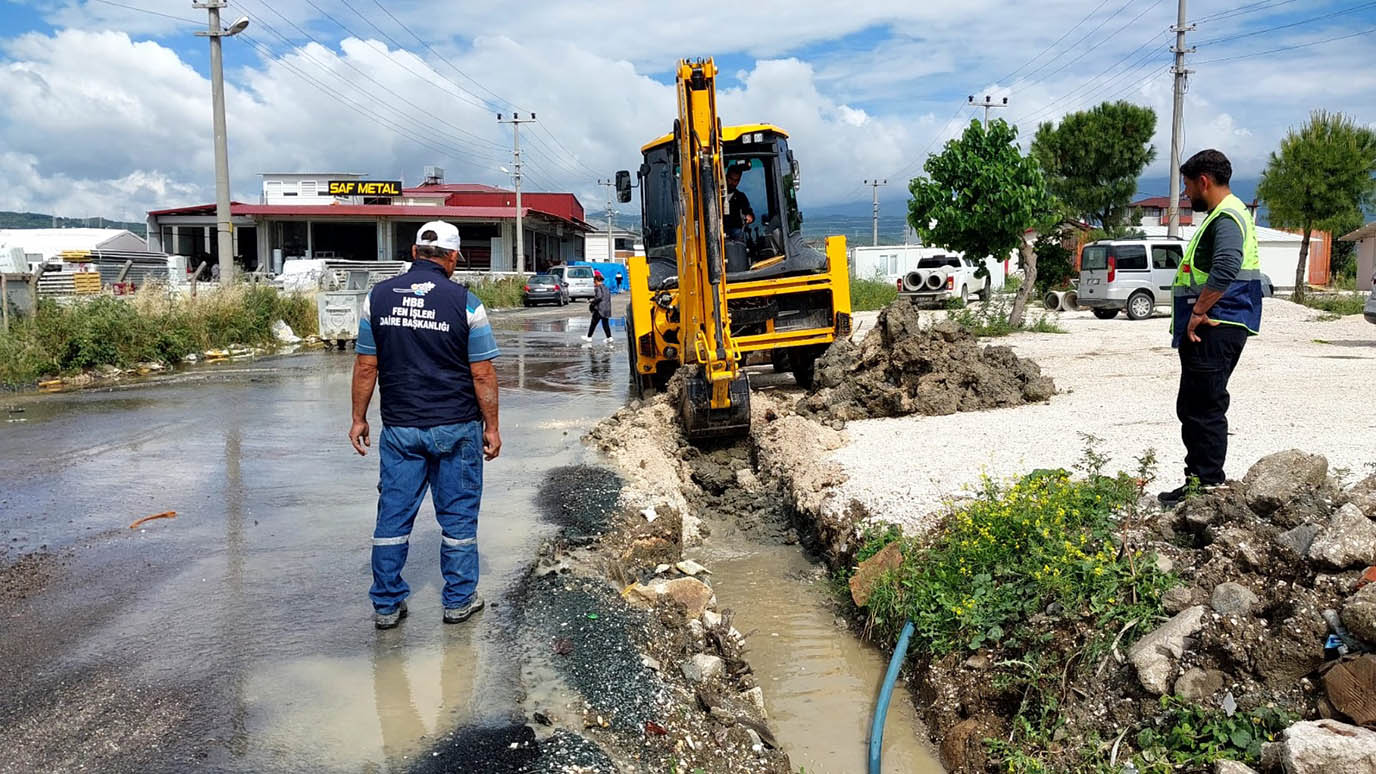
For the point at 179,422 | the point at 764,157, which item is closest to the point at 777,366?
the point at 764,157

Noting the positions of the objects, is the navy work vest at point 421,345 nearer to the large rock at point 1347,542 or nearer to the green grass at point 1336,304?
the large rock at point 1347,542

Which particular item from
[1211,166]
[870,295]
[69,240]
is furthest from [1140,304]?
[69,240]

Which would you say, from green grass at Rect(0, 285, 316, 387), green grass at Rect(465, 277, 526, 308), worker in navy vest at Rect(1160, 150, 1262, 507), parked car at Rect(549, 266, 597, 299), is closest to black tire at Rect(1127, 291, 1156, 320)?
green grass at Rect(0, 285, 316, 387)

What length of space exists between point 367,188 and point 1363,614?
189 ft

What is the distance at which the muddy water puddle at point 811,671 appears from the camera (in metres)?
4.66

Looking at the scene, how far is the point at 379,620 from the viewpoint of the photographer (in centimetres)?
Result: 479

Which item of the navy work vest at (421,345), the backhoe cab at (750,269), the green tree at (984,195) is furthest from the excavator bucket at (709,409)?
the green tree at (984,195)

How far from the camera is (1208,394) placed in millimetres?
5219

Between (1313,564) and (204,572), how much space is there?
558 centimetres

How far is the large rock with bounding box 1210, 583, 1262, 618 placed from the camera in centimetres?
405

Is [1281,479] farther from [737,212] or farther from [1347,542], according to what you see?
[737,212]

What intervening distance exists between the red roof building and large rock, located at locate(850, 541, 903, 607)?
45.8m

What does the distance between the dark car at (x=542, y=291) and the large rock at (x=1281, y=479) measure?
38.3m

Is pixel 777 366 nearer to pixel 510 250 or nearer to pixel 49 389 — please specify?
pixel 49 389
